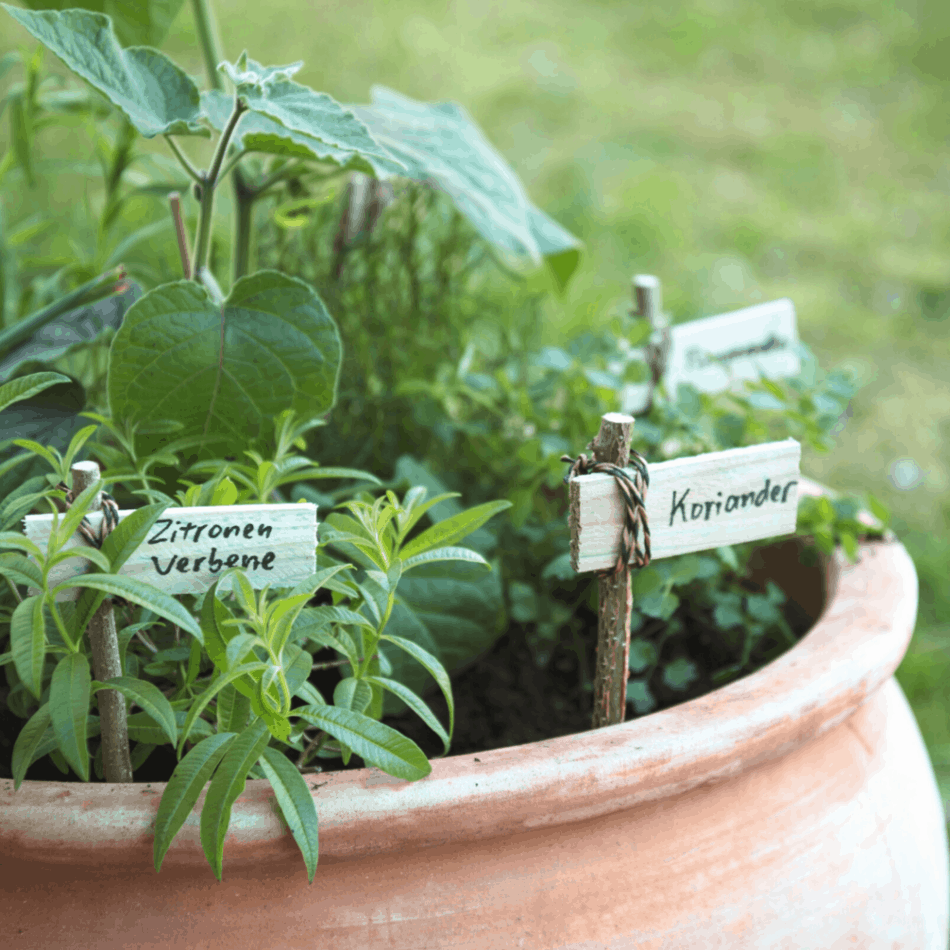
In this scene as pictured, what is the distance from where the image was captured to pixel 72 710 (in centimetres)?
46

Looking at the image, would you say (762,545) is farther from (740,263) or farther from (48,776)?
(740,263)

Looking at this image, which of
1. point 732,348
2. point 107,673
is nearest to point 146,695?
point 107,673

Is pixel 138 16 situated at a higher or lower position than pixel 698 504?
higher

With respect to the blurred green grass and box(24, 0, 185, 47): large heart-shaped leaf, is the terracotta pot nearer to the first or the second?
box(24, 0, 185, 47): large heart-shaped leaf

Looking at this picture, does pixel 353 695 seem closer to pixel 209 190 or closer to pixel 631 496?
pixel 631 496

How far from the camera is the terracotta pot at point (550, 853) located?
0.49m

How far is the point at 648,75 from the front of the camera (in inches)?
112

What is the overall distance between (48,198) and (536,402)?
41.9 inches

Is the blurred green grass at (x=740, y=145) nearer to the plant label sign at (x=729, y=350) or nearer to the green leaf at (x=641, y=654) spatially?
the plant label sign at (x=729, y=350)

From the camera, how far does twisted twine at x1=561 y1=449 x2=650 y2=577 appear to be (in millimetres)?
579

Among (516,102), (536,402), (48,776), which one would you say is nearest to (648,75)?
(516,102)

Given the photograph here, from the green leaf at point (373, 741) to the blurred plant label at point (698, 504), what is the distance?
158mm

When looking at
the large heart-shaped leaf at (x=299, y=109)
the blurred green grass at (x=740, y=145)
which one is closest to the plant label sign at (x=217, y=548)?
the large heart-shaped leaf at (x=299, y=109)

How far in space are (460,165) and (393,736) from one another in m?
0.53
